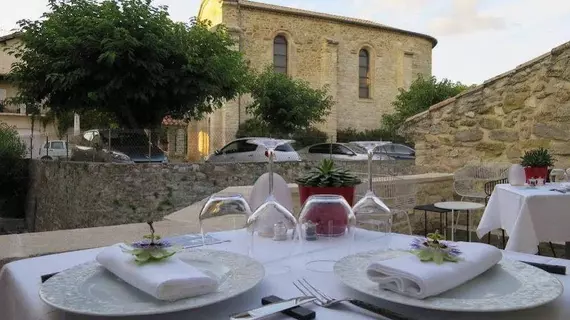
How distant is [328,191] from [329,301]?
2.37ft

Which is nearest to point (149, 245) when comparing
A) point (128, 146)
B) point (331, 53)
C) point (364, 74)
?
point (128, 146)

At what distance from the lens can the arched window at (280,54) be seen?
21.1m

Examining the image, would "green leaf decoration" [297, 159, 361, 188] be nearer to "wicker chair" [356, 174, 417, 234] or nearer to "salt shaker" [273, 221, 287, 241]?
"salt shaker" [273, 221, 287, 241]

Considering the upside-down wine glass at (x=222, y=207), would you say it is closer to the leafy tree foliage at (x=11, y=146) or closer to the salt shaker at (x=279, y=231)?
the salt shaker at (x=279, y=231)

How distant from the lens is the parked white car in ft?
34.9

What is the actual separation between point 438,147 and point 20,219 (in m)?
10.9

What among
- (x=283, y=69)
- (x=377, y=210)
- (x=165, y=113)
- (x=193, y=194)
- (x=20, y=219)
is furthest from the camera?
(x=283, y=69)

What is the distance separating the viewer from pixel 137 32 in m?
9.47

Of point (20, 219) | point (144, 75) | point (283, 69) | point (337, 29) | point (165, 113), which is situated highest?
point (337, 29)

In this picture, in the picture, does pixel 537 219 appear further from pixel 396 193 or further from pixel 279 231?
pixel 279 231

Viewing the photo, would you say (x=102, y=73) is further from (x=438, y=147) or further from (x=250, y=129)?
(x=250, y=129)

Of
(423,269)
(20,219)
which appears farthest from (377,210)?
(20,219)

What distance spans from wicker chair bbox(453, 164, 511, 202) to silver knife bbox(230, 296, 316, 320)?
16.6 ft

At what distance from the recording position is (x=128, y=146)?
9.30m
